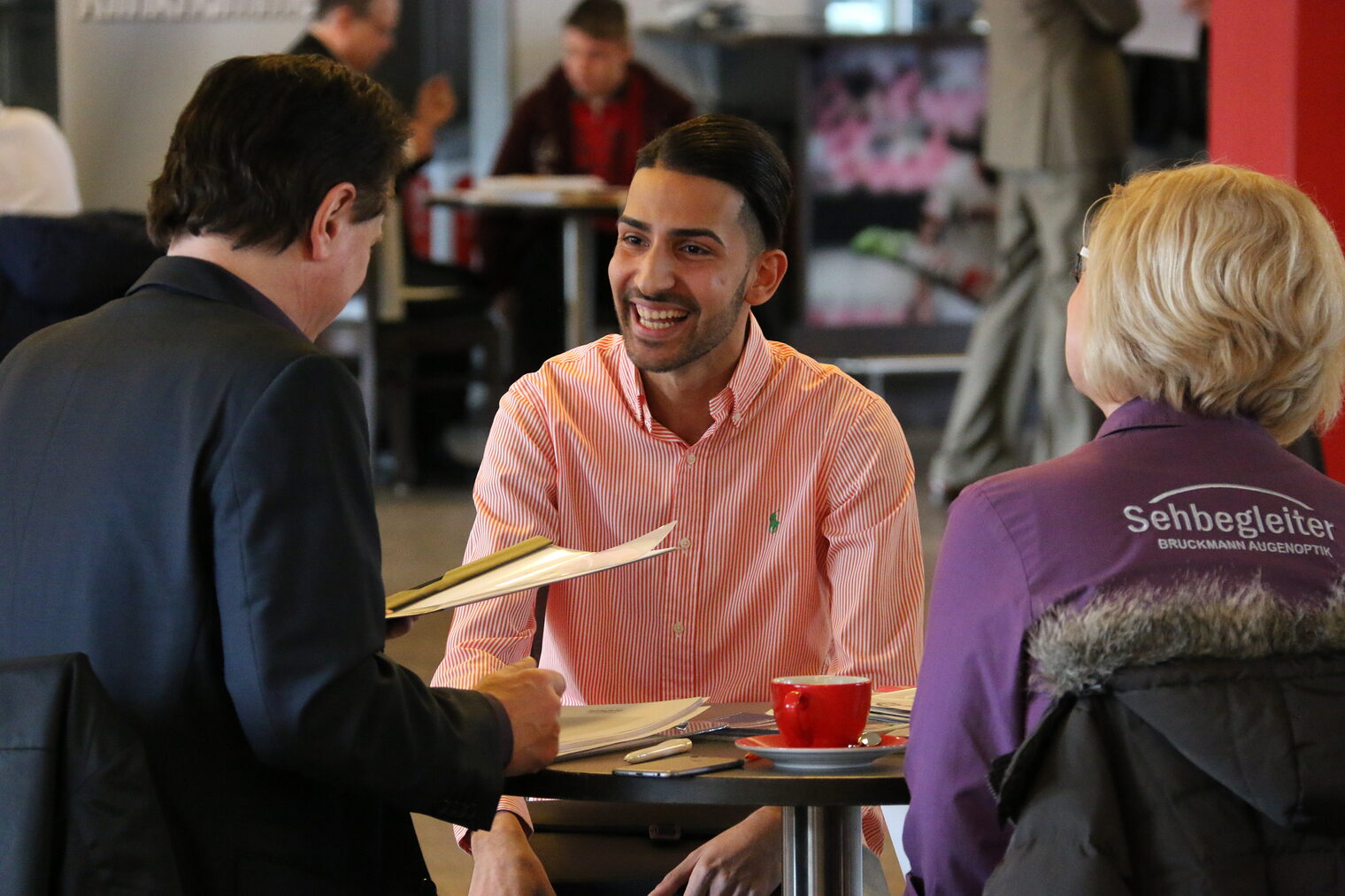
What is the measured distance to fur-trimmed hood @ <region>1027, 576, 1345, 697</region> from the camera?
1182 mm

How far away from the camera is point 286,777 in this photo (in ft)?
4.46

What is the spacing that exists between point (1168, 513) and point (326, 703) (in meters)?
0.68

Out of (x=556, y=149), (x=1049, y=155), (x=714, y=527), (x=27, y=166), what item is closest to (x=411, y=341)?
(x=556, y=149)

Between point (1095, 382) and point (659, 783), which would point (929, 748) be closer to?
point (659, 783)

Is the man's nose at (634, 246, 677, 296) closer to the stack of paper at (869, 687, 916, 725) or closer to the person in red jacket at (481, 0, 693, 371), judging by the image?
the stack of paper at (869, 687, 916, 725)

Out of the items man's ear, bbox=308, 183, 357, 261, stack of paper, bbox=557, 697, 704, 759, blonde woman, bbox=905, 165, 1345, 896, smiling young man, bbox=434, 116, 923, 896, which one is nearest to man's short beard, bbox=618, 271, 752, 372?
smiling young man, bbox=434, 116, 923, 896

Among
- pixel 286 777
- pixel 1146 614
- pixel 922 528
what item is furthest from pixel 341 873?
pixel 922 528

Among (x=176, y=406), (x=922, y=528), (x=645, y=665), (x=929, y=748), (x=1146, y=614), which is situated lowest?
(x=922, y=528)

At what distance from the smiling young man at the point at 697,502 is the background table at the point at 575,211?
12.9ft

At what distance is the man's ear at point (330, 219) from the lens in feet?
4.76

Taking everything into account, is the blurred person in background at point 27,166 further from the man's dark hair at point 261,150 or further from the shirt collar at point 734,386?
the man's dark hair at point 261,150

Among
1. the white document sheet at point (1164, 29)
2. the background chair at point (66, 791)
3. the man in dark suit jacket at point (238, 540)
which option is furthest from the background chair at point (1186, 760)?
the white document sheet at point (1164, 29)

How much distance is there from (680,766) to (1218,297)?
599 mm

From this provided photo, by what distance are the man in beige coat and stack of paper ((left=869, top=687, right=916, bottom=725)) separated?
363 centimetres
